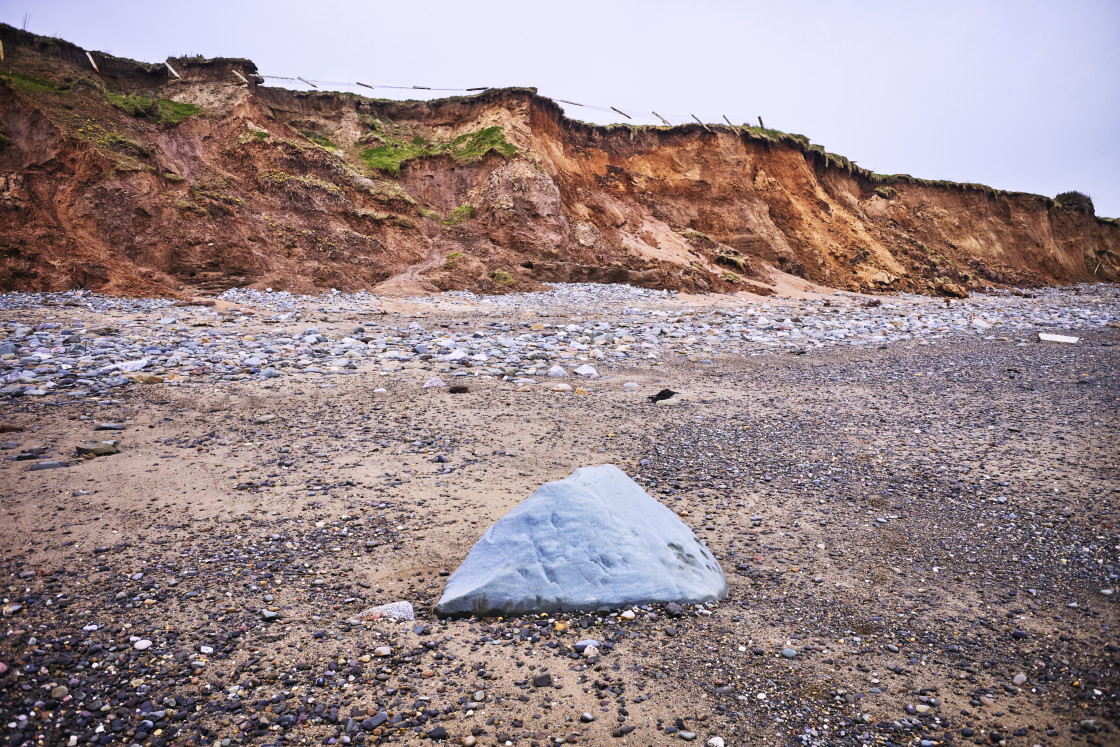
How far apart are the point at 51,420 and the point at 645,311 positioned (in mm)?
11433

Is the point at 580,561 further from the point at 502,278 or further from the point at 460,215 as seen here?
the point at 460,215

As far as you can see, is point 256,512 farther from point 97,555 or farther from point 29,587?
point 29,587

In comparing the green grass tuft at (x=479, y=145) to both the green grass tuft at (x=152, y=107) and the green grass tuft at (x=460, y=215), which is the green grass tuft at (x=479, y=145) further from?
the green grass tuft at (x=152, y=107)

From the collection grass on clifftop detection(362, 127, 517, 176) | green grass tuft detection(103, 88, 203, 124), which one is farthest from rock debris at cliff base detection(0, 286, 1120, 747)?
grass on clifftop detection(362, 127, 517, 176)

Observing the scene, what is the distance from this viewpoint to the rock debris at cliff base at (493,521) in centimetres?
212

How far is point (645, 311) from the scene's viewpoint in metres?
14.1

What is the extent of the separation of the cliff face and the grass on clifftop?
103 millimetres

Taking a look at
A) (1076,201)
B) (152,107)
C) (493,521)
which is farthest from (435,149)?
(1076,201)

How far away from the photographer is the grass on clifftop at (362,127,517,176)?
20.8 m

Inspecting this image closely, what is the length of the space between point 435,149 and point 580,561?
22.0 metres

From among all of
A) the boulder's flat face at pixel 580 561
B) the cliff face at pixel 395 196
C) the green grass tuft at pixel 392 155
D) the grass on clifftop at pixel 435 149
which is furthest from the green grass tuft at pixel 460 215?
the boulder's flat face at pixel 580 561

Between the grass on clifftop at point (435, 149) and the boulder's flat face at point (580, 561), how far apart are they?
19.8 m

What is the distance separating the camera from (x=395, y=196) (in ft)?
63.9

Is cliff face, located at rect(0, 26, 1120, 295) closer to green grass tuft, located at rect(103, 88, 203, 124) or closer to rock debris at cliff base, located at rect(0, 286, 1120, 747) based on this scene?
→ green grass tuft, located at rect(103, 88, 203, 124)
